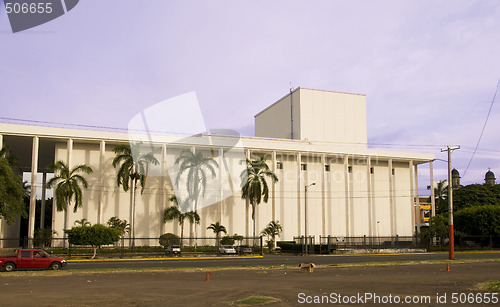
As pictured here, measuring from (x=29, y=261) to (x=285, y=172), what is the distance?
171 feet

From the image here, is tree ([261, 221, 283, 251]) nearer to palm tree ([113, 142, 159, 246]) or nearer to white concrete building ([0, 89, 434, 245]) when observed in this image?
white concrete building ([0, 89, 434, 245])

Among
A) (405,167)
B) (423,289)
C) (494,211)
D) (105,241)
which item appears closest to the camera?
(423,289)

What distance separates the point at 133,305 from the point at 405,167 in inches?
3170

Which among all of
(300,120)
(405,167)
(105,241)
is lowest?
(105,241)

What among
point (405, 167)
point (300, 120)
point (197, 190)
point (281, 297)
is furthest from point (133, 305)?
point (405, 167)

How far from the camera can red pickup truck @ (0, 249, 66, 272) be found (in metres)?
29.1

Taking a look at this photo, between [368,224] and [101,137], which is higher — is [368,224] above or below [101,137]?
below

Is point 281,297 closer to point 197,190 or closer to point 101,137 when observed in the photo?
point 197,190

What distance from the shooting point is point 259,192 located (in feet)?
211

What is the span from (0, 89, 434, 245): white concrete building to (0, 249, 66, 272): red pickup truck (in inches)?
1288

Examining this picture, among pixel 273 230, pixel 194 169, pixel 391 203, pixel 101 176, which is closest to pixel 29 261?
pixel 194 169

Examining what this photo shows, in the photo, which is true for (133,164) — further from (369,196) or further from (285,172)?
(369,196)

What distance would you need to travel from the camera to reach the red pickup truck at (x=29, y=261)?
2908cm

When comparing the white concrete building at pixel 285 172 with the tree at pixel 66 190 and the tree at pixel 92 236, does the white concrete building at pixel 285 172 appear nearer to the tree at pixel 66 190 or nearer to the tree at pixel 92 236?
the tree at pixel 66 190
